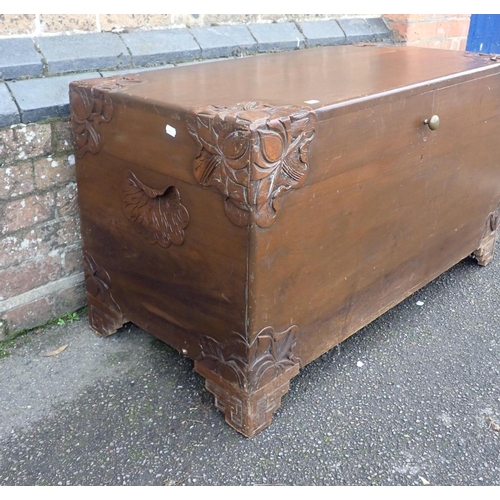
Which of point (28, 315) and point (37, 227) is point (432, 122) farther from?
point (28, 315)

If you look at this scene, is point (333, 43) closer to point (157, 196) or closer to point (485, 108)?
point (485, 108)

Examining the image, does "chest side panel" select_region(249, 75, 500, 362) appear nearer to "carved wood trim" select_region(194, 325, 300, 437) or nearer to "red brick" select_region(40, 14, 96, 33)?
"carved wood trim" select_region(194, 325, 300, 437)

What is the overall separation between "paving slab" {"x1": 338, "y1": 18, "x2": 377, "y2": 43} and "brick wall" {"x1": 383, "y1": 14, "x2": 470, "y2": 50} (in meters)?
0.18

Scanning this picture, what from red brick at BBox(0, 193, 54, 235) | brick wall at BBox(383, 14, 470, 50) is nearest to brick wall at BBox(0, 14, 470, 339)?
red brick at BBox(0, 193, 54, 235)

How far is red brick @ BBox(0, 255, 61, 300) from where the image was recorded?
1.95 metres

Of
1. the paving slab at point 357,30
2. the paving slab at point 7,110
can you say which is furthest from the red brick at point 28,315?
the paving slab at point 357,30

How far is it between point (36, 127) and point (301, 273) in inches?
39.3

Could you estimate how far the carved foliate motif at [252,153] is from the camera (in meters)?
1.28

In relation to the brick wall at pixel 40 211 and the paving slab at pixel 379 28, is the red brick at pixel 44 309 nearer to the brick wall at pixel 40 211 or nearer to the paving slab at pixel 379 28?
the brick wall at pixel 40 211

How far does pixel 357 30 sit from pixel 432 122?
1463mm

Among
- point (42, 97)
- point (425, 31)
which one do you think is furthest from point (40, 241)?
point (425, 31)

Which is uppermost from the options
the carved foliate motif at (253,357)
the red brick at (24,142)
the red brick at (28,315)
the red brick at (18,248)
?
the red brick at (24,142)

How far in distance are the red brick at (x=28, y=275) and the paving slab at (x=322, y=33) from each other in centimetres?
160

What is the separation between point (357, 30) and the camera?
3.00 meters
